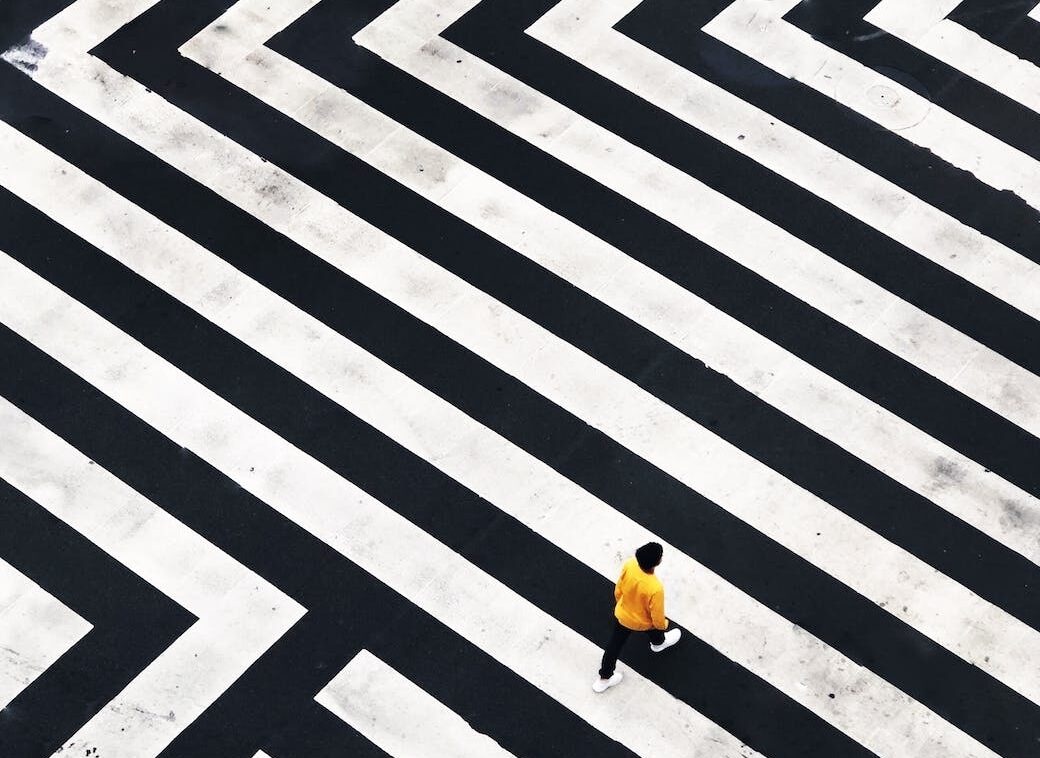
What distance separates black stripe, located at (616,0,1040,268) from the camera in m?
12.9

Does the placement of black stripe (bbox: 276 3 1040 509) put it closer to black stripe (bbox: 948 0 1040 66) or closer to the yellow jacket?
the yellow jacket

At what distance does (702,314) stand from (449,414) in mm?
2383

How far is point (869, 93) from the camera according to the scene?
542 inches

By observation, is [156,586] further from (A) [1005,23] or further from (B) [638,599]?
(A) [1005,23]

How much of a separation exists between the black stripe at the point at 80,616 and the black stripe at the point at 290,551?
127mm

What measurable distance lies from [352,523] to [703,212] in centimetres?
439

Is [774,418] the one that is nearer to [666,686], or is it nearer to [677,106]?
[666,686]

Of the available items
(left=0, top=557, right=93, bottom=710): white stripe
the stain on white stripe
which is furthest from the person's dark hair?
(left=0, top=557, right=93, bottom=710): white stripe

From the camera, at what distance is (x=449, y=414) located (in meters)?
11.6

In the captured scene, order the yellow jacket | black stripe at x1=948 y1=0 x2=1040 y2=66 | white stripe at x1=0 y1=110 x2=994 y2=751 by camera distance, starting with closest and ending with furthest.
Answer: the yellow jacket → white stripe at x1=0 y1=110 x2=994 y2=751 → black stripe at x1=948 y1=0 x2=1040 y2=66

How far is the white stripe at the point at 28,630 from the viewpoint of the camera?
1041 centimetres

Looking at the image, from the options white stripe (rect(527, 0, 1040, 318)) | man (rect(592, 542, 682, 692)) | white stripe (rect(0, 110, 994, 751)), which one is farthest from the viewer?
white stripe (rect(527, 0, 1040, 318))

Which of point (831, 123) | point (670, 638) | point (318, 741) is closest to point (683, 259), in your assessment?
point (831, 123)

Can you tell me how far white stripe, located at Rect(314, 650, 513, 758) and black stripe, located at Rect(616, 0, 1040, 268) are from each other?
21.4 ft
